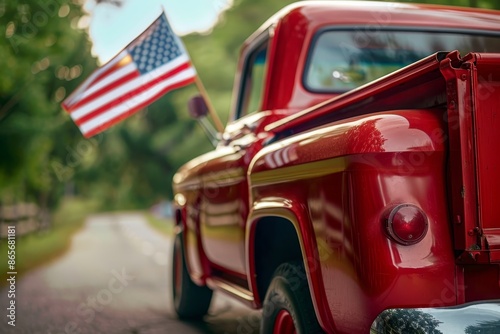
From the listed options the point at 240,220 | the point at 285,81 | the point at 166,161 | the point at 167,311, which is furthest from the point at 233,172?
the point at 166,161

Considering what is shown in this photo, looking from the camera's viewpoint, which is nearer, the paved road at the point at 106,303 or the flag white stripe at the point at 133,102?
the flag white stripe at the point at 133,102

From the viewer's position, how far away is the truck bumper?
8.02 feet

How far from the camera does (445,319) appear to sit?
8.10 feet

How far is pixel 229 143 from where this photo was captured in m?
5.38

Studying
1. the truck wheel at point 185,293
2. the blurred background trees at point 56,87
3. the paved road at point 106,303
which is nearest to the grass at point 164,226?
the blurred background trees at point 56,87

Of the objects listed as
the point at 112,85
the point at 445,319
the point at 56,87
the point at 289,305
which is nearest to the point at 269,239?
the point at 289,305

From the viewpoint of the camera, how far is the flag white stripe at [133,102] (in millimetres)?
6133

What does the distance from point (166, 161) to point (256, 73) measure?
37.7 metres

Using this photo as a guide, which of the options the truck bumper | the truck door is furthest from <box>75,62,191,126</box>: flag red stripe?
the truck bumper

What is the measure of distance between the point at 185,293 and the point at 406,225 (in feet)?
13.9

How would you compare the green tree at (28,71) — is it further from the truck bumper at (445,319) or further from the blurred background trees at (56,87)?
the truck bumper at (445,319)

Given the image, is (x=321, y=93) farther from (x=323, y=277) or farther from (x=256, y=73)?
(x=323, y=277)

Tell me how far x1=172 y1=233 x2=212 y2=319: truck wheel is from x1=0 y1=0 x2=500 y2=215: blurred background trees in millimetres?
2763

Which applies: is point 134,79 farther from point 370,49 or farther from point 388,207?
point 388,207
